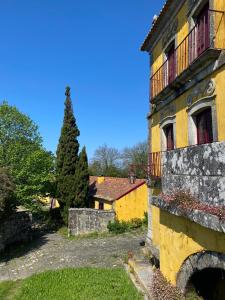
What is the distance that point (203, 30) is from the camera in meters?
9.18

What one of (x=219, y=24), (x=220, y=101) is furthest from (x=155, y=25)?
(x=220, y=101)

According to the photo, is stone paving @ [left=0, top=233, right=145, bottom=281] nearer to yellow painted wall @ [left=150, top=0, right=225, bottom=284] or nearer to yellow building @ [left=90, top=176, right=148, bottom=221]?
yellow building @ [left=90, top=176, right=148, bottom=221]

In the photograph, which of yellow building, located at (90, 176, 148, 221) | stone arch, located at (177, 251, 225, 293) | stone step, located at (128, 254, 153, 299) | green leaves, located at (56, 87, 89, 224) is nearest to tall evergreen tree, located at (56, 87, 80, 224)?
green leaves, located at (56, 87, 89, 224)

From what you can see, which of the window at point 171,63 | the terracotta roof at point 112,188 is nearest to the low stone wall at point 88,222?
the terracotta roof at point 112,188

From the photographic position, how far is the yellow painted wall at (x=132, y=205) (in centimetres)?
2253

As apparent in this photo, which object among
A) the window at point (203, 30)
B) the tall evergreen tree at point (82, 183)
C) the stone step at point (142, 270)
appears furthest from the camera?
the tall evergreen tree at point (82, 183)

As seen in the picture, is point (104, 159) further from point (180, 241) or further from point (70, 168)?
point (180, 241)

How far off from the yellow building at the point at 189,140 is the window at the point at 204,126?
0.09 feet

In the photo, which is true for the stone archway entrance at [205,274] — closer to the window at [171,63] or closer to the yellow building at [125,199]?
the window at [171,63]

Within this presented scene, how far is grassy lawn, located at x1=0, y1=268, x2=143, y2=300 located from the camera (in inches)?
404

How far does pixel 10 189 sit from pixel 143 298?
9.11 m

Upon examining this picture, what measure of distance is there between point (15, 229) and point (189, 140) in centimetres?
1427

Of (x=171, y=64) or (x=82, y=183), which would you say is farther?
(x=82, y=183)

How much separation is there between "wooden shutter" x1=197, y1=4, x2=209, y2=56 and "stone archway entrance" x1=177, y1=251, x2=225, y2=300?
5.87 meters
